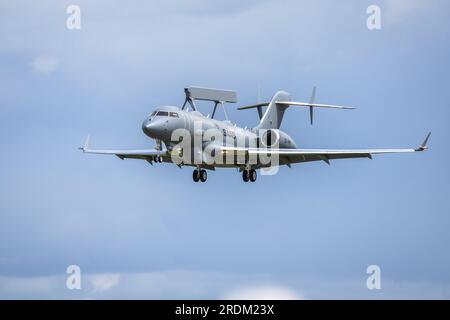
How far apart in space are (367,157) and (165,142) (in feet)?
46.6

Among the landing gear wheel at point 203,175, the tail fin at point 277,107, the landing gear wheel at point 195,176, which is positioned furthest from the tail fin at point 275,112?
the landing gear wheel at point 195,176

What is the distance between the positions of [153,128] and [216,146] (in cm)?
613

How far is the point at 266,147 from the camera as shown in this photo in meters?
95.4

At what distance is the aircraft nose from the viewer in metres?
85.3

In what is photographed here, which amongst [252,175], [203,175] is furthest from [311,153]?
[203,175]

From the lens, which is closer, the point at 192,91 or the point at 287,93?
the point at 192,91

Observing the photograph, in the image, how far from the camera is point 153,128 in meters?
85.3

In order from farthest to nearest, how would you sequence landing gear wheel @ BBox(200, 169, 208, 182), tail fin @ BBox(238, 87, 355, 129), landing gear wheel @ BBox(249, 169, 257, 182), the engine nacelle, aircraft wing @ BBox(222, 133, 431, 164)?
tail fin @ BBox(238, 87, 355, 129)
the engine nacelle
landing gear wheel @ BBox(249, 169, 257, 182)
landing gear wheel @ BBox(200, 169, 208, 182)
aircraft wing @ BBox(222, 133, 431, 164)

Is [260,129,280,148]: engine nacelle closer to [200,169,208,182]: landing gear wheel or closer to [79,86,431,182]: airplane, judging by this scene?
[79,86,431,182]: airplane

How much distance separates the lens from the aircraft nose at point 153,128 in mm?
85312

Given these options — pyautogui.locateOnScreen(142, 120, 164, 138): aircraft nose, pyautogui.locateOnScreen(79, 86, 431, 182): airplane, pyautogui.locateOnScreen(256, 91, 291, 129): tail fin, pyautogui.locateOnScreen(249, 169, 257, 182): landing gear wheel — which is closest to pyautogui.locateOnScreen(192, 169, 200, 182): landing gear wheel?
pyautogui.locateOnScreen(79, 86, 431, 182): airplane

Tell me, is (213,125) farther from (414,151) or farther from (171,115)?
(414,151)

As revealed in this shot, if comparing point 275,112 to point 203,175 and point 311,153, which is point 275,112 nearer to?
point 311,153

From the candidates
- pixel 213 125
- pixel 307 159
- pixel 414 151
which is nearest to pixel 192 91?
pixel 213 125
